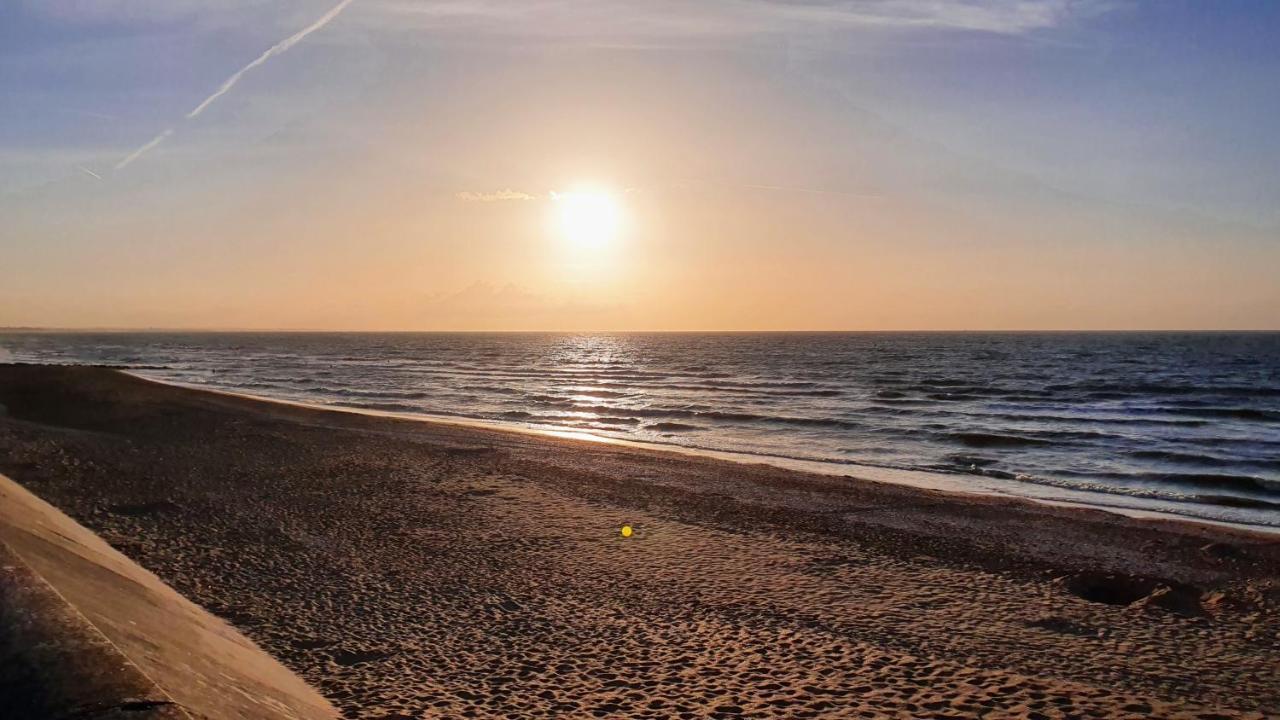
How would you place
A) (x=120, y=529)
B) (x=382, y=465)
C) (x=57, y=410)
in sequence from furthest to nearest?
1. (x=57, y=410)
2. (x=382, y=465)
3. (x=120, y=529)

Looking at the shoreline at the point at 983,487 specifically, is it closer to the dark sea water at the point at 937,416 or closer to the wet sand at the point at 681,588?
the dark sea water at the point at 937,416

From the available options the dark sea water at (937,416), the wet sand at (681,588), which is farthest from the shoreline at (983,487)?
the wet sand at (681,588)

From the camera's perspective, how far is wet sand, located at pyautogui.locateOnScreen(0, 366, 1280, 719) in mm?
6770

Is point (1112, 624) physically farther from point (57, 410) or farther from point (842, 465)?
point (57, 410)

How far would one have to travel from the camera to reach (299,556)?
10.3 m

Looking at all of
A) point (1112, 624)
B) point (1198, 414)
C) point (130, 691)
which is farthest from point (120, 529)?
point (1198, 414)

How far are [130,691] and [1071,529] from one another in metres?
14.4

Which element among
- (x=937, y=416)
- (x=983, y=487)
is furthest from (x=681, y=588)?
(x=937, y=416)

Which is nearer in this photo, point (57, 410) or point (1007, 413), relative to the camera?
point (57, 410)

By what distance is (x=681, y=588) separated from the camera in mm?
9508

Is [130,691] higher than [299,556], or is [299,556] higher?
[130,691]

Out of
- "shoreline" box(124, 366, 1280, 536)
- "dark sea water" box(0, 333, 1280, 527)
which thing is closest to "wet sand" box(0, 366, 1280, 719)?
"shoreline" box(124, 366, 1280, 536)

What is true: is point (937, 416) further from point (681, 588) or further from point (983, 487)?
point (681, 588)

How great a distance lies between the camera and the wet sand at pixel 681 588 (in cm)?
677
